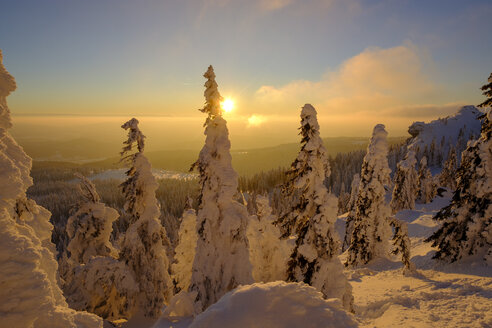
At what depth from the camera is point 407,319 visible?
9617 mm

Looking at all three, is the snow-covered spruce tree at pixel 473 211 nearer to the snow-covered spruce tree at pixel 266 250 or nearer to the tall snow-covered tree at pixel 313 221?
the tall snow-covered tree at pixel 313 221

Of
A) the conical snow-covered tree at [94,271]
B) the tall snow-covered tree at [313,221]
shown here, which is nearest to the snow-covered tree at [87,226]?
the conical snow-covered tree at [94,271]

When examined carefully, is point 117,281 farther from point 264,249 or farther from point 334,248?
point 334,248

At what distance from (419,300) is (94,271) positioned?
16249 millimetres

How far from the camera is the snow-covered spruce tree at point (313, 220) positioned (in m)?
10.7

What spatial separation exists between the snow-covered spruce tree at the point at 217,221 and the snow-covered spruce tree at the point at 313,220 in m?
2.53

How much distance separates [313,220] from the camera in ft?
36.5

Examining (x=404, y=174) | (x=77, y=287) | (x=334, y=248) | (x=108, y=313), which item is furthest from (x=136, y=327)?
(x=404, y=174)

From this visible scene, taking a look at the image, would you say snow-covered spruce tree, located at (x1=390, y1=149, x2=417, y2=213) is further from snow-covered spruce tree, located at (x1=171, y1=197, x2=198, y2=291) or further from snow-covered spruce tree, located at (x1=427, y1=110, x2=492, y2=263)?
snow-covered spruce tree, located at (x1=171, y1=197, x2=198, y2=291)

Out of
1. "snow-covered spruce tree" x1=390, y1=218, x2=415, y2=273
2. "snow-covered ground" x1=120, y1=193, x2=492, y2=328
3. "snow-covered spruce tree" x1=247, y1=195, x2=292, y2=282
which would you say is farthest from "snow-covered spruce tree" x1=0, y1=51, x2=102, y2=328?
"snow-covered spruce tree" x1=390, y1=218, x2=415, y2=273

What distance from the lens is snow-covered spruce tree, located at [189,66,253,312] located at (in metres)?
10.4

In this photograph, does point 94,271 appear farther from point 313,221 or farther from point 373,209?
point 373,209

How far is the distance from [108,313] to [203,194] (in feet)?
34.2

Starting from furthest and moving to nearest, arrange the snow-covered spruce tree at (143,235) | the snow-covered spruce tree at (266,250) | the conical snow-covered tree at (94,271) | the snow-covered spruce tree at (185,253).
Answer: the snow-covered spruce tree at (185,253)
the snow-covered spruce tree at (266,250)
the snow-covered spruce tree at (143,235)
the conical snow-covered tree at (94,271)
